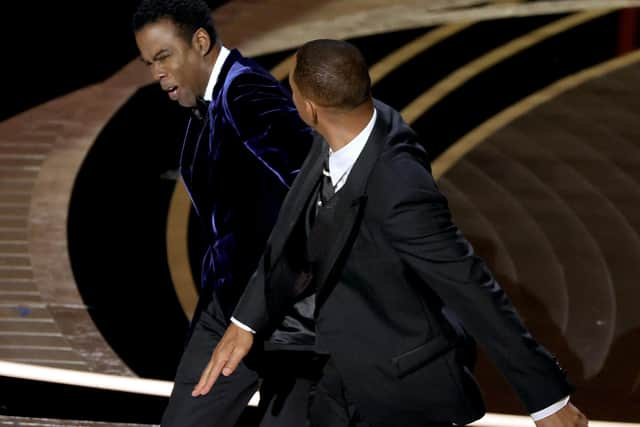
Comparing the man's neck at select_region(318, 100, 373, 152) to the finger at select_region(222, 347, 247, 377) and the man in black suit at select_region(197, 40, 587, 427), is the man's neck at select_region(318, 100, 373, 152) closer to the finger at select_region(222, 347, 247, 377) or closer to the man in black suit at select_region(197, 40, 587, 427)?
the man in black suit at select_region(197, 40, 587, 427)

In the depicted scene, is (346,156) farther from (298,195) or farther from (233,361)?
(233,361)

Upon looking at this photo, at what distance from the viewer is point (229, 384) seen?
2.96 m

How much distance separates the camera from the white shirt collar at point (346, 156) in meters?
2.36

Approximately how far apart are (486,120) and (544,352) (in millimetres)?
4771

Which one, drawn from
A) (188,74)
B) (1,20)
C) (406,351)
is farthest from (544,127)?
(406,351)

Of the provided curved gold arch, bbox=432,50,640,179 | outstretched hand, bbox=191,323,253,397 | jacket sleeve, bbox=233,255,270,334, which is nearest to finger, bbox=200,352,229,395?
outstretched hand, bbox=191,323,253,397

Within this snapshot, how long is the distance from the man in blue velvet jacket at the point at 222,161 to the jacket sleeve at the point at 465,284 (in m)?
0.61

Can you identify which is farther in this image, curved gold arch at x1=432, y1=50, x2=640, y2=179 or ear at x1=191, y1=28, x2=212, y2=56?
curved gold arch at x1=432, y1=50, x2=640, y2=179

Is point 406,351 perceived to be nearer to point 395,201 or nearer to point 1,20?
point 395,201

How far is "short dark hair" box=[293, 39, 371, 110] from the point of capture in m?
2.31

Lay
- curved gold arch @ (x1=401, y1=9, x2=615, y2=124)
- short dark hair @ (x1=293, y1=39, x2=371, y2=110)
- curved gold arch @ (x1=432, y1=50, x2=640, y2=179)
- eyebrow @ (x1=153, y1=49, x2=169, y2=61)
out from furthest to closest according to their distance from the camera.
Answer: curved gold arch @ (x1=401, y1=9, x2=615, y2=124) < curved gold arch @ (x1=432, y1=50, x2=640, y2=179) < eyebrow @ (x1=153, y1=49, x2=169, y2=61) < short dark hair @ (x1=293, y1=39, x2=371, y2=110)

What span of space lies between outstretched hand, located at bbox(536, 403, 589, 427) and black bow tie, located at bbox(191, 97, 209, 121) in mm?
1206

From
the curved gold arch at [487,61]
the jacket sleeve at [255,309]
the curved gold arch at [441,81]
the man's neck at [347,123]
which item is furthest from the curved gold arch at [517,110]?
the man's neck at [347,123]

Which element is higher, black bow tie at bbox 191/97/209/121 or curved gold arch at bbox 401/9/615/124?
black bow tie at bbox 191/97/209/121
